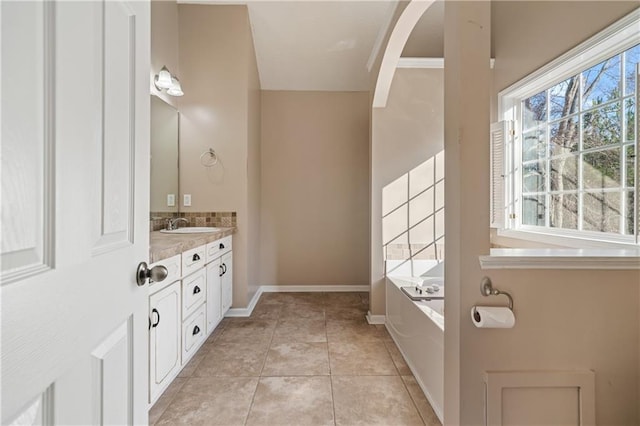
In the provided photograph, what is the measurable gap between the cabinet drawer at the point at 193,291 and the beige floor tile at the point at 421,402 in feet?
5.01

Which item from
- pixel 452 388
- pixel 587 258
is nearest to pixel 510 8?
pixel 587 258

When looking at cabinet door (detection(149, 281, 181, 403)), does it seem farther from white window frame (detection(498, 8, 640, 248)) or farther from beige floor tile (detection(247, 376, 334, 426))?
white window frame (detection(498, 8, 640, 248))

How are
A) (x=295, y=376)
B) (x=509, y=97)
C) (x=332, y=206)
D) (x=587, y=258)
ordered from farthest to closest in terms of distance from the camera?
1. (x=332, y=206)
2. (x=509, y=97)
3. (x=295, y=376)
4. (x=587, y=258)

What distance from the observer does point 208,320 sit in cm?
245

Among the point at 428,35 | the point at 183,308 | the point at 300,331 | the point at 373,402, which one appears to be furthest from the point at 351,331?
the point at 428,35

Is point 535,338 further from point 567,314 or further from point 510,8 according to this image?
point 510,8

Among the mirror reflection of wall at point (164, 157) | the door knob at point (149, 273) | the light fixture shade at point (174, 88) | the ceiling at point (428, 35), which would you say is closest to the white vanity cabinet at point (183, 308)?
the mirror reflection of wall at point (164, 157)

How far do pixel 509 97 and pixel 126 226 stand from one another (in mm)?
3332

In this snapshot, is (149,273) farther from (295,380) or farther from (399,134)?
(399,134)

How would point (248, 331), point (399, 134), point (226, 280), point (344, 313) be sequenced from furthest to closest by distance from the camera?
point (344, 313), point (399, 134), point (226, 280), point (248, 331)

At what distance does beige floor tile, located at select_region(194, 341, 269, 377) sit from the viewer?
2.06 metres

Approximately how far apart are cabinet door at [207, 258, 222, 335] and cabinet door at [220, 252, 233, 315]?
0.08 metres

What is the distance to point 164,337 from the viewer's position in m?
1.73

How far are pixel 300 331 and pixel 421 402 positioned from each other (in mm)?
1272
